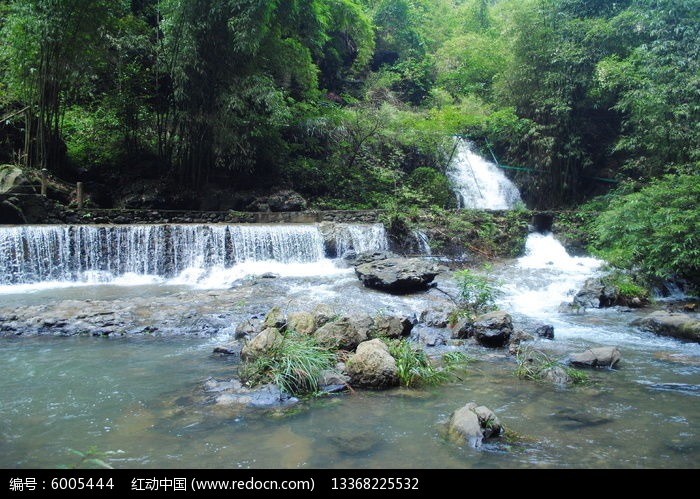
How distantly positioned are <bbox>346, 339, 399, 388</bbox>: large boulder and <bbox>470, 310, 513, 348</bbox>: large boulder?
199 cm

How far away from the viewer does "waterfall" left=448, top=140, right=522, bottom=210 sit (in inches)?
758

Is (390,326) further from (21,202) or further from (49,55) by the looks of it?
(49,55)

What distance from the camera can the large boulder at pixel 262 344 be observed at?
15.8ft

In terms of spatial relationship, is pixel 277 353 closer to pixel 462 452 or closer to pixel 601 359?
pixel 462 452

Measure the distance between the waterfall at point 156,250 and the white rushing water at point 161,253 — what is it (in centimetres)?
2

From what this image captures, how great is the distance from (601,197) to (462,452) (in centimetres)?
1723

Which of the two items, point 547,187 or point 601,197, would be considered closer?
point 601,197

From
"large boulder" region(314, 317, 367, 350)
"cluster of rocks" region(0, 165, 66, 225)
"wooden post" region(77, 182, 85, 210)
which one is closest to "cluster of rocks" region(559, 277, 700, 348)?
"large boulder" region(314, 317, 367, 350)

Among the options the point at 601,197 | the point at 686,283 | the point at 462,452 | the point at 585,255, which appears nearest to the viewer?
the point at 462,452

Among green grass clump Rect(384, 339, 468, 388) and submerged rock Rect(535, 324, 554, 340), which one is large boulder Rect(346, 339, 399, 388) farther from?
submerged rock Rect(535, 324, 554, 340)
